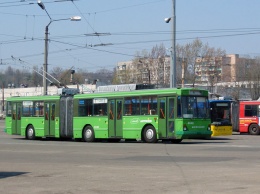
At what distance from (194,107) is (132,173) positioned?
13682 millimetres

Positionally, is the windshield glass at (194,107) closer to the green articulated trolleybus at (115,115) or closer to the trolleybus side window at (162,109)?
the green articulated trolleybus at (115,115)

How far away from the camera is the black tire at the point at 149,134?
91.5ft

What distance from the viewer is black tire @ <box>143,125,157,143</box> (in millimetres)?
27891

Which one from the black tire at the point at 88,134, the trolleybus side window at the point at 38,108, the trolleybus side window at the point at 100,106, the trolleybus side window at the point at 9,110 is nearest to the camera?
the trolleybus side window at the point at 100,106

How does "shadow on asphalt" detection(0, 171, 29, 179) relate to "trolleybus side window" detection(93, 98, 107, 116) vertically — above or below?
below

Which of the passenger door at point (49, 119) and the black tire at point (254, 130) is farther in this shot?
the black tire at point (254, 130)

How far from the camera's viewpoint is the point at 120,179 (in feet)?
43.0

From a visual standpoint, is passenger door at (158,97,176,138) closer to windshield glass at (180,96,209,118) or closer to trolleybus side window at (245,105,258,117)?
windshield glass at (180,96,209,118)

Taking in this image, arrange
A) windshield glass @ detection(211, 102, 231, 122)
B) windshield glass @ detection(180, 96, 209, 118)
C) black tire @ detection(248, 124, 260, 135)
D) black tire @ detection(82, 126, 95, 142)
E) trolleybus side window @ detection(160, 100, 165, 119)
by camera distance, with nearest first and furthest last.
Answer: windshield glass @ detection(180, 96, 209, 118)
trolleybus side window @ detection(160, 100, 165, 119)
black tire @ detection(82, 126, 95, 142)
windshield glass @ detection(211, 102, 231, 122)
black tire @ detection(248, 124, 260, 135)

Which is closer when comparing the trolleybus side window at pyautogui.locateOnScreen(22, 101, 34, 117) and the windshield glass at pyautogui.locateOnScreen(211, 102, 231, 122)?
the trolleybus side window at pyautogui.locateOnScreen(22, 101, 34, 117)

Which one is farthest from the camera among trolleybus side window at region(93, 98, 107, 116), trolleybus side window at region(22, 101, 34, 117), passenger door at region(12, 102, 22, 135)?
passenger door at region(12, 102, 22, 135)

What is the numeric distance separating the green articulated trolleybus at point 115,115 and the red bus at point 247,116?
1401 centimetres

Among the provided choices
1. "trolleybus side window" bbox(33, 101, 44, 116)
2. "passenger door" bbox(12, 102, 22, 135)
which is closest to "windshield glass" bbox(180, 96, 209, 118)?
"trolleybus side window" bbox(33, 101, 44, 116)

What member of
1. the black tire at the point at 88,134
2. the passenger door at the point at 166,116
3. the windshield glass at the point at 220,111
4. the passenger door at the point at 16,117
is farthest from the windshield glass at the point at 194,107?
the passenger door at the point at 16,117
